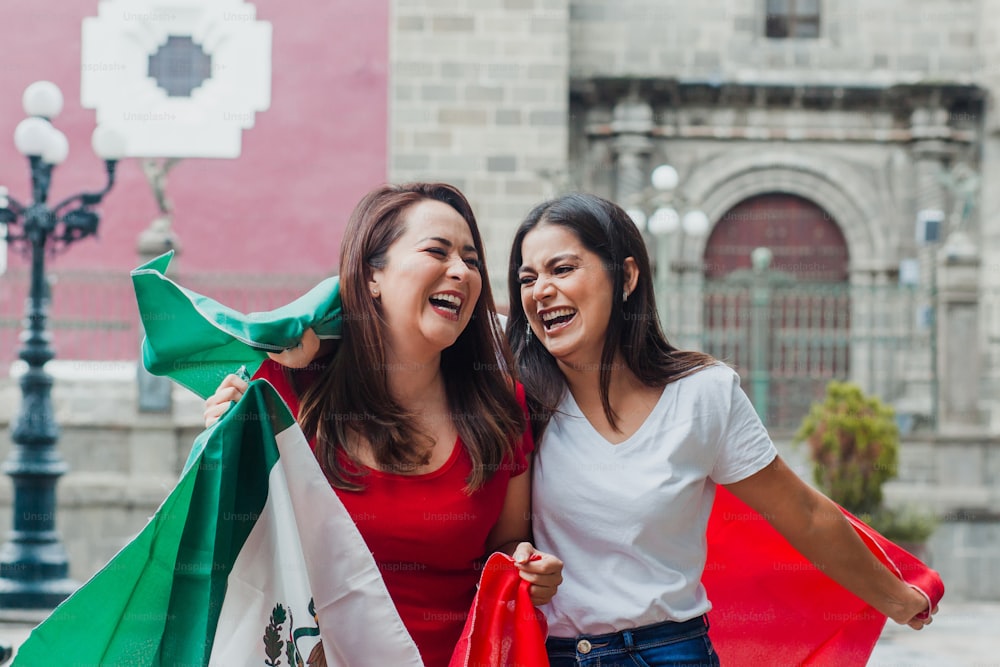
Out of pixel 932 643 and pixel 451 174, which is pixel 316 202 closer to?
pixel 451 174

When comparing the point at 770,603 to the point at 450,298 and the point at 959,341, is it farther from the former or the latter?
the point at 959,341

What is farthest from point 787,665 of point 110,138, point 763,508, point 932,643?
point 110,138

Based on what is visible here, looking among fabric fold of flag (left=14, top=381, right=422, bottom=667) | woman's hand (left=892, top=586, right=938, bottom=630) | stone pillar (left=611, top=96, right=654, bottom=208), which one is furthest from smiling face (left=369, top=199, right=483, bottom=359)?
stone pillar (left=611, top=96, right=654, bottom=208)

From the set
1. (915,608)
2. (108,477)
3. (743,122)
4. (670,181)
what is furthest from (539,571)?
(743,122)

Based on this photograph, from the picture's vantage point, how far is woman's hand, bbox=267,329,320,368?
2.53 metres

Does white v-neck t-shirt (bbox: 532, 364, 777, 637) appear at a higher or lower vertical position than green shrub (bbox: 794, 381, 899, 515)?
higher

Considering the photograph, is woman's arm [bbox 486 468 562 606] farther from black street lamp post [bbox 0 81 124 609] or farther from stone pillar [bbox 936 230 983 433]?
stone pillar [bbox 936 230 983 433]

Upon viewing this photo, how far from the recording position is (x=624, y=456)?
2.52 m

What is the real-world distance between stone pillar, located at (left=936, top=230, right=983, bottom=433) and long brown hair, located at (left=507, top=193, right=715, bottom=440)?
8.93 m

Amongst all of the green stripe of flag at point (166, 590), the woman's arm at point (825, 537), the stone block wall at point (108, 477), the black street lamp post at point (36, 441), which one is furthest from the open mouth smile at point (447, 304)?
the stone block wall at point (108, 477)

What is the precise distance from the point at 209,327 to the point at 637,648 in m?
1.05

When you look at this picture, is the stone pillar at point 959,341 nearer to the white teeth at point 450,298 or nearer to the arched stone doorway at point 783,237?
the arched stone doorway at point 783,237

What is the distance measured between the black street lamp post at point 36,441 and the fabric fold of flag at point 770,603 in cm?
609

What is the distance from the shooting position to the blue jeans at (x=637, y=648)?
242cm
